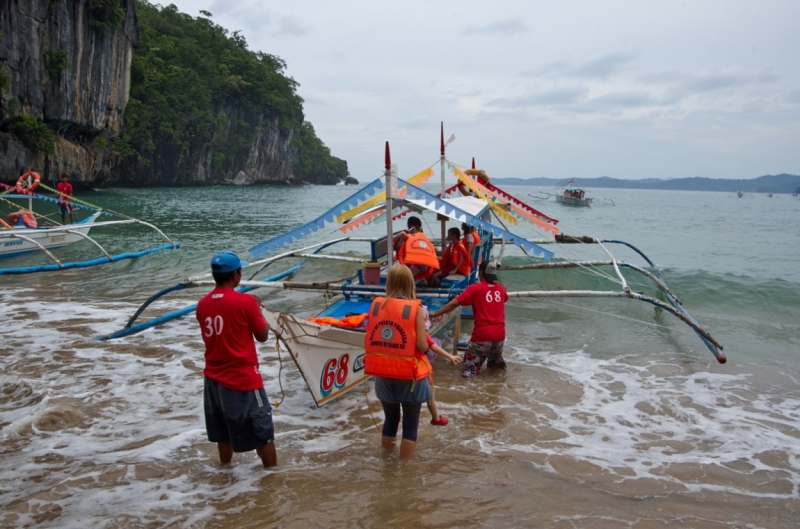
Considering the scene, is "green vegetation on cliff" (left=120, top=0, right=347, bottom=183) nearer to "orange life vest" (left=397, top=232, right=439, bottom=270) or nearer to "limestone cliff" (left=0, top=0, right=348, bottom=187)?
"limestone cliff" (left=0, top=0, right=348, bottom=187)

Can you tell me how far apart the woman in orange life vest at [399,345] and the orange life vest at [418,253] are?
3.90 metres

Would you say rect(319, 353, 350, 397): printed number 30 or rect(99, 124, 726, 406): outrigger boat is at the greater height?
rect(99, 124, 726, 406): outrigger boat

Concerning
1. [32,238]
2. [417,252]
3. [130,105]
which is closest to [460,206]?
[417,252]

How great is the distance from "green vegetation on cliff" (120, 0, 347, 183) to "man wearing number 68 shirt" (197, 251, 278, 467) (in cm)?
5666

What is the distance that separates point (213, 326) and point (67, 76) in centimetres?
4262

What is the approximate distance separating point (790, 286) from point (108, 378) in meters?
15.2

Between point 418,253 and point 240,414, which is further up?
point 418,253

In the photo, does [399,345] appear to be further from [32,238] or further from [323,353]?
[32,238]

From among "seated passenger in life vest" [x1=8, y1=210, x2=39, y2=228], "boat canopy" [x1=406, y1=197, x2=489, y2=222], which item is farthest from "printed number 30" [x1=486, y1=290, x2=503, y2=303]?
"seated passenger in life vest" [x1=8, y1=210, x2=39, y2=228]

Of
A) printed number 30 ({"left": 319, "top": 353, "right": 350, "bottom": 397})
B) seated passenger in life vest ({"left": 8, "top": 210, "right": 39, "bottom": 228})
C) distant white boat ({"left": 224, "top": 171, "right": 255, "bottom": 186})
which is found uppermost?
distant white boat ({"left": 224, "top": 171, "right": 255, "bottom": 186})

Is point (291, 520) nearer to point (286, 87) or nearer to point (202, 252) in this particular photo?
point (202, 252)

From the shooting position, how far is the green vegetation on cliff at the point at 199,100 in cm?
6156

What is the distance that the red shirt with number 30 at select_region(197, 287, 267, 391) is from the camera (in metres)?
3.88

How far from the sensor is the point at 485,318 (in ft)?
22.0
